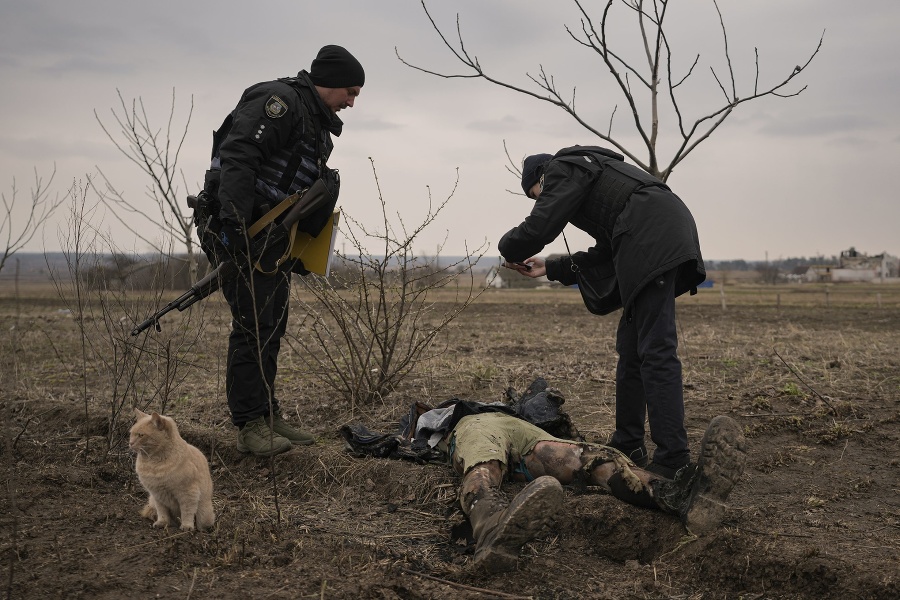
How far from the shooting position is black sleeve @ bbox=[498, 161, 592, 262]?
3.55 meters

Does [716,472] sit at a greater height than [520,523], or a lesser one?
greater

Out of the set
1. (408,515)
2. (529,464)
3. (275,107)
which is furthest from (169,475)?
(275,107)

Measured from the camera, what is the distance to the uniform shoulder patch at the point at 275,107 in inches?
152

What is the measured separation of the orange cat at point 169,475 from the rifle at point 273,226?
108 centimetres

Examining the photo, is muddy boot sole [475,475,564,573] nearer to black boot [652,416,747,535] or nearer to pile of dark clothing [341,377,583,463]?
black boot [652,416,747,535]

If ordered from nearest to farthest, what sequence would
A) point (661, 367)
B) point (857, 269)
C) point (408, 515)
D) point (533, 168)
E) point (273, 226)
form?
point (661, 367)
point (408, 515)
point (533, 168)
point (273, 226)
point (857, 269)

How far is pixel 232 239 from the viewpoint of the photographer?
3.96 meters

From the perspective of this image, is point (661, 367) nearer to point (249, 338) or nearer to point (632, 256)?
point (632, 256)

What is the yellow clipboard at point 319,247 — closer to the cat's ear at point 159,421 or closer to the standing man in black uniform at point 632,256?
the standing man in black uniform at point 632,256

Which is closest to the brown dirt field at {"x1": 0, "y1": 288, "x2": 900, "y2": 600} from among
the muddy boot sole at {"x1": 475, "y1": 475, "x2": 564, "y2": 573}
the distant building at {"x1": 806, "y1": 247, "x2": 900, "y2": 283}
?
the muddy boot sole at {"x1": 475, "y1": 475, "x2": 564, "y2": 573}

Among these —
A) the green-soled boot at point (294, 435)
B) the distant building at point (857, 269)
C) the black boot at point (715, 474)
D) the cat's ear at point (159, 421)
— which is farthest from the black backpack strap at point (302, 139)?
the distant building at point (857, 269)

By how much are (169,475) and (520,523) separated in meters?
1.49

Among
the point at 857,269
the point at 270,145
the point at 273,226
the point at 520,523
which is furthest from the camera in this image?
the point at 857,269

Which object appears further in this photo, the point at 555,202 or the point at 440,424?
the point at 440,424
